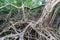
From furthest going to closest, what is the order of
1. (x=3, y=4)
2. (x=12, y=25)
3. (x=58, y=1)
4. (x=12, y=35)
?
(x=3, y=4), (x=58, y=1), (x=12, y=25), (x=12, y=35)

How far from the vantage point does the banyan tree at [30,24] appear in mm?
1817

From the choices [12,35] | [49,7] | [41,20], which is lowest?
[12,35]

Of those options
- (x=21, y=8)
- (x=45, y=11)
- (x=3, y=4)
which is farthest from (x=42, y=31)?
(x=3, y=4)

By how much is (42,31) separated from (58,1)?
0.43 metres

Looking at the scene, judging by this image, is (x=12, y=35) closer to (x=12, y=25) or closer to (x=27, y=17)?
(x=12, y=25)

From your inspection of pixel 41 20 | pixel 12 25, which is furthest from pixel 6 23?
pixel 41 20

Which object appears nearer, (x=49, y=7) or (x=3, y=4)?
(x=49, y=7)

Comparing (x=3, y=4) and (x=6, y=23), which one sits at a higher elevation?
(x=3, y=4)

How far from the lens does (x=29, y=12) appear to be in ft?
6.87

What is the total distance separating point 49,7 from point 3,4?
592 mm

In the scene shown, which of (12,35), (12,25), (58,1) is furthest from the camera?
(58,1)

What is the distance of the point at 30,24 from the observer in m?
1.85

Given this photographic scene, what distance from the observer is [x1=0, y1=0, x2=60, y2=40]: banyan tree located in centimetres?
182

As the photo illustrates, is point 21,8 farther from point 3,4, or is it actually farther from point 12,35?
point 12,35
